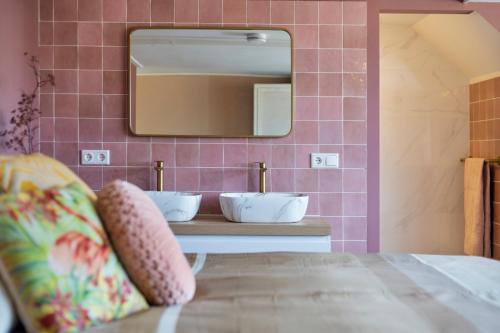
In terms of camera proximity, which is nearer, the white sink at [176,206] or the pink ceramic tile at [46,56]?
the white sink at [176,206]

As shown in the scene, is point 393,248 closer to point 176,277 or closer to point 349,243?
point 349,243

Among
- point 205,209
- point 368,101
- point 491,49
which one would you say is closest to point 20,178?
point 205,209

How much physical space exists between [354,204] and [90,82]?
186cm

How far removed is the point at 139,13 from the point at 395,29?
95.3 inches

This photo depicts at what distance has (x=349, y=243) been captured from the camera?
3.21 meters

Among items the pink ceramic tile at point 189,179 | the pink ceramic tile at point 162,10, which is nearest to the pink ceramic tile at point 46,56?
the pink ceramic tile at point 162,10

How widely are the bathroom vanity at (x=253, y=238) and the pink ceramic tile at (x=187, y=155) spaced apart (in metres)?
0.57

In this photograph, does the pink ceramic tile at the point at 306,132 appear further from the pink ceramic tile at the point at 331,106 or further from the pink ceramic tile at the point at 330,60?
the pink ceramic tile at the point at 330,60

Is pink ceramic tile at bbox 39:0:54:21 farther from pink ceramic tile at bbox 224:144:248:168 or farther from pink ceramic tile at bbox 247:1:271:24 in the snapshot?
pink ceramic tile at bbox 224:144:248:168

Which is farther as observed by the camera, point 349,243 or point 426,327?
point 349,243

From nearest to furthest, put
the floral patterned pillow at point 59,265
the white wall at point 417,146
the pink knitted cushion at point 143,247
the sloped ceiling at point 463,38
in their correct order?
the floral patterned pillow at point 59,265 → the pink knitted cushion at point 143,247 → the sloped ceiling at point 463,38 → the white wall at point 417,146

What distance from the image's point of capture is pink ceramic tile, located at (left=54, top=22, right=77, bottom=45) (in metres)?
3.16

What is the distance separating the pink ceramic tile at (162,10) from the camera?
10.4 ft

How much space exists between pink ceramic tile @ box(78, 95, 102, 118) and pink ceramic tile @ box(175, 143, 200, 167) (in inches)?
22.2
